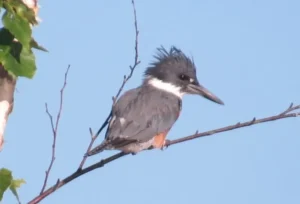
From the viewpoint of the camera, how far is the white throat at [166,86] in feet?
19.6

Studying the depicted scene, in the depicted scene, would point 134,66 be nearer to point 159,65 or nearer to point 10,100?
point 10,100

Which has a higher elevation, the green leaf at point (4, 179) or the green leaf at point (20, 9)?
the green leaf at point (20, 9)

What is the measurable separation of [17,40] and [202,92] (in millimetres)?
3631

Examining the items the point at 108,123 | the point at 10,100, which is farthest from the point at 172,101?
the point at 10,100

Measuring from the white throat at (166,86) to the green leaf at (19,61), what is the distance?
332 centimetres

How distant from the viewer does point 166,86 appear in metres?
6.00

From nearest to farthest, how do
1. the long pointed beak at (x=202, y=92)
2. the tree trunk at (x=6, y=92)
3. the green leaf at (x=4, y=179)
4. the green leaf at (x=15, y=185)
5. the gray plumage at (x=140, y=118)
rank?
1. the green leaf at (x=4, y=179)
2. the green leaf at (x=15, y=185)
3. the tree trunk at (x=6, y=92)
4. the gray plumage at (x=140, y=118)
5. the long pointed beak at (x=202, y=92)

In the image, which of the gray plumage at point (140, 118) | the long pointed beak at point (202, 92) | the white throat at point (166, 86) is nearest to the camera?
the gray plumage at point (140, 118)

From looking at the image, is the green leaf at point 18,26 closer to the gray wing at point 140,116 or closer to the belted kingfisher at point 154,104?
the belted kingfisher at point 154,104

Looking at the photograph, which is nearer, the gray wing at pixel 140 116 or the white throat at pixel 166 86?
the gray wing at pixel 140 116

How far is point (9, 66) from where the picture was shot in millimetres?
2619

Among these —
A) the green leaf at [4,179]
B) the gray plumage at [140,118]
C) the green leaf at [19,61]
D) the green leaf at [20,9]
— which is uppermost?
the gray plumage at [140,118]

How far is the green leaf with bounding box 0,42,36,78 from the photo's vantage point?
Result: 262cm

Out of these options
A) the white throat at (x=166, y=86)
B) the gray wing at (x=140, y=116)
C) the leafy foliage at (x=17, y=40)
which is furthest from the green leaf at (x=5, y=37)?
the white throat at (x=166, y=86)
